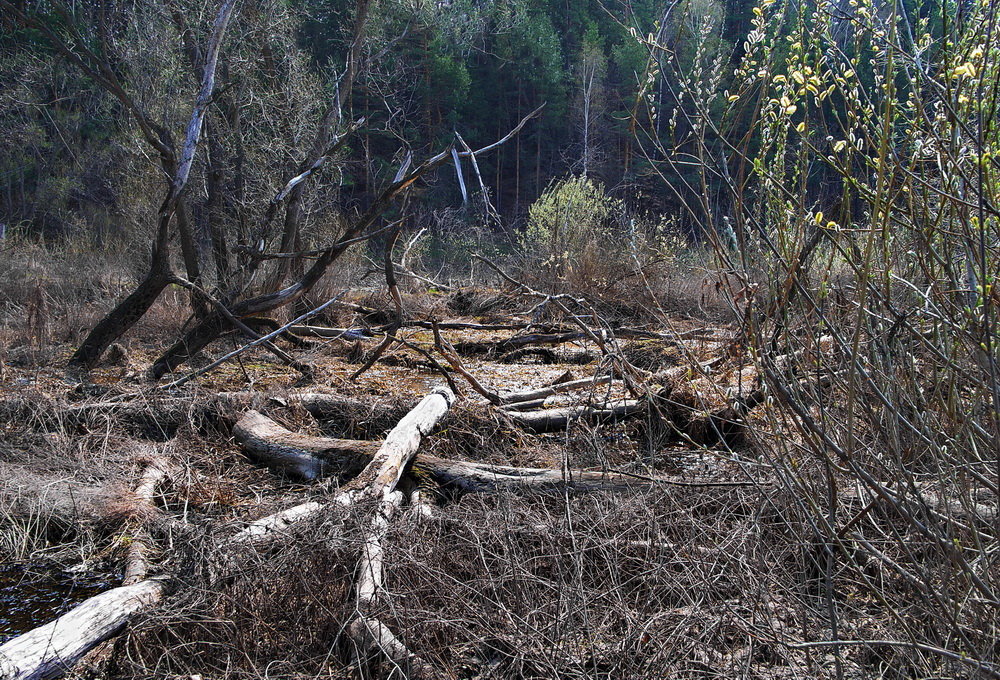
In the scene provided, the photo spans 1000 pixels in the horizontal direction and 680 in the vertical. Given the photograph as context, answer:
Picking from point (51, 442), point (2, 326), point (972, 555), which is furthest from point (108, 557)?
point (2, 326)

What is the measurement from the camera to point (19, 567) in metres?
3.70

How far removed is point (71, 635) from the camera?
2.72 meters

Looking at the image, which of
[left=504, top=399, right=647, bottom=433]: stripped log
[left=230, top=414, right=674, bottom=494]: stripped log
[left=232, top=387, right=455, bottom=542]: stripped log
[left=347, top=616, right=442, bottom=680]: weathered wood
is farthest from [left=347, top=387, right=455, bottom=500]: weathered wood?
[left=347, top=616, right=442, bottom=680]: weathered wood

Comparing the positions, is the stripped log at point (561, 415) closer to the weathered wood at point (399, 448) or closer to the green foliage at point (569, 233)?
the weathered wood at point (399, 448)

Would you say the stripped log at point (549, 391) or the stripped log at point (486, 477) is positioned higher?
the stripped log at point (486, 477)

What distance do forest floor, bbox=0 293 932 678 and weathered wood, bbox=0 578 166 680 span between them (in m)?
0.06

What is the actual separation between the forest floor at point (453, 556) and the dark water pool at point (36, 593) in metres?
0.01

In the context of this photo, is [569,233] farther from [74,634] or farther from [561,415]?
[74,634]

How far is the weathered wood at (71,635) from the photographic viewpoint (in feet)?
8.41

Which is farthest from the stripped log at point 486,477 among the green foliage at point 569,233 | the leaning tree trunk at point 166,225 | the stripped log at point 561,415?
the green foliage at point 569,233

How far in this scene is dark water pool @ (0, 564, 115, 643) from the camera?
3195 millimetres

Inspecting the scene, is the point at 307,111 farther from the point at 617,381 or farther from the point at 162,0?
the point at 617,381

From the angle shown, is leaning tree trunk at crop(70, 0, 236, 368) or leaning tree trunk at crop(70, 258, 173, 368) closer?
leaning tree trunk at crop(70, 0, 236, 368)

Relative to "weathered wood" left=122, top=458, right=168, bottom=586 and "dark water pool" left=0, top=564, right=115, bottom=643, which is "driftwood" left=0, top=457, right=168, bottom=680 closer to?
"weathered wood" left=122, top=458, right=168, bottom=586
